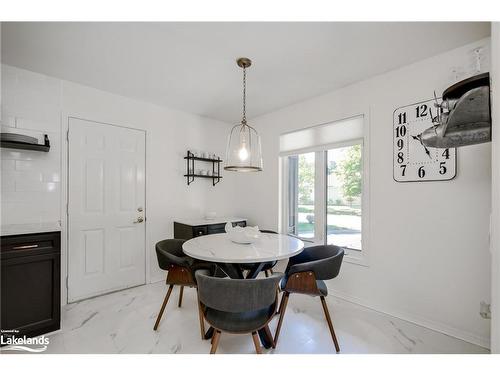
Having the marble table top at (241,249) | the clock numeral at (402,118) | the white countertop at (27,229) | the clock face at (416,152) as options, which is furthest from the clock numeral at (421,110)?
the white countertop at (27,229)

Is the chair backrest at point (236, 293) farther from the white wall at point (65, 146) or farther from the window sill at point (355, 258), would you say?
the white wall at point (65, 146)

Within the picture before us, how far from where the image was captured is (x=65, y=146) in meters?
2.58

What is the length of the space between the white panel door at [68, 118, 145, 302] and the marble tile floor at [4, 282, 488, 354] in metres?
0.34

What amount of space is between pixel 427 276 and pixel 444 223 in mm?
516

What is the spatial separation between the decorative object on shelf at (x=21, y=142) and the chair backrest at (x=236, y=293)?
214 cm

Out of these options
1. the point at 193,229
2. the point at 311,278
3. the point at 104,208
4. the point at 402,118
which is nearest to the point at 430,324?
the point at 311,278

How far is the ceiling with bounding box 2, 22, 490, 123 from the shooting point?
1.76m

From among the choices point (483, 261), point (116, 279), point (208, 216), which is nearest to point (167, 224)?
point (208, 216)

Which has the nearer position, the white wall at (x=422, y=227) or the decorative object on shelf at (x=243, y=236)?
the white wall at (x=422, y=227)

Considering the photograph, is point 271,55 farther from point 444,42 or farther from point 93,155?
point 93,155

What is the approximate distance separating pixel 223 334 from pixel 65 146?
8.42ft

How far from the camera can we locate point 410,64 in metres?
2.24

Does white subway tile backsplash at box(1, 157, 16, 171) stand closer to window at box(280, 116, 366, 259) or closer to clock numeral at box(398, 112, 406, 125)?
window at box(280, 116, 366, 259)

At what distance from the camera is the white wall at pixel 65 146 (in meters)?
2.30
